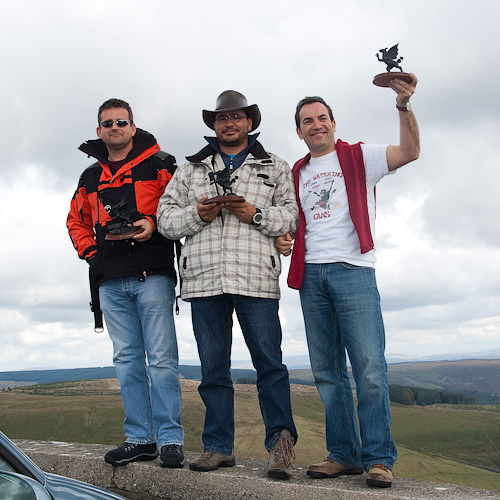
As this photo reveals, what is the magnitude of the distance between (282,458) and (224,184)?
219 cm

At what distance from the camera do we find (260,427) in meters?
63.1

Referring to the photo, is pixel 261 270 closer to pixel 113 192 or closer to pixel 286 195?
pixel 286 195

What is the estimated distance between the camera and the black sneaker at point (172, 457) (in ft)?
13.9

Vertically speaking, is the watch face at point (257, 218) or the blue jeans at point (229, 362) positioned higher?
the watch face at point (257, 218)

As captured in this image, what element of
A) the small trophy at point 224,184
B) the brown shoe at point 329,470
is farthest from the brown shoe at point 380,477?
the small trophy at point 224,184

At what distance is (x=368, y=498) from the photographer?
3582mm

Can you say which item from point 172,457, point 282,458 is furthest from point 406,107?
point 172,457

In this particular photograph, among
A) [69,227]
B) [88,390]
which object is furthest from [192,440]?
[69,227]

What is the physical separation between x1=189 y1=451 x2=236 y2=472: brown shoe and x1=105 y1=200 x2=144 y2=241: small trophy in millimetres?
1935

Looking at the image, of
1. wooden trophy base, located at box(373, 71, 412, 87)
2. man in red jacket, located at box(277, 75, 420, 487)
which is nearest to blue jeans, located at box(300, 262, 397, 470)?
man in red jacket, located at box(277, 75, 420, 487)

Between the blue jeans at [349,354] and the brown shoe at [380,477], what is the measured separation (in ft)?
0.15

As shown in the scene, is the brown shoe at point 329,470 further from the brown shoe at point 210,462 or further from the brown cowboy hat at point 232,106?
the brown cowboy hat at point 232,106

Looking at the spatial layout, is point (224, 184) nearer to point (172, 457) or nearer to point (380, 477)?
point (172, 457)

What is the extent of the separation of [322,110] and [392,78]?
0.71 metres
